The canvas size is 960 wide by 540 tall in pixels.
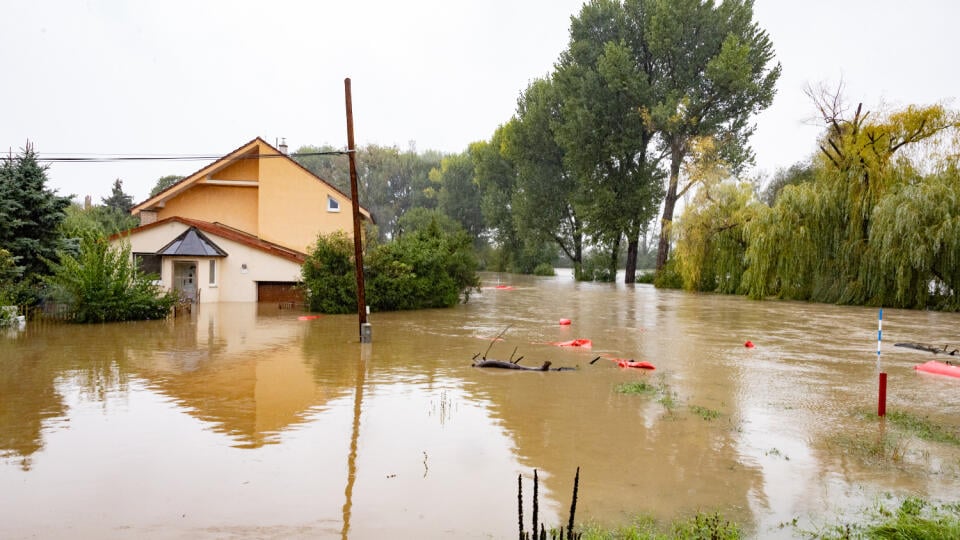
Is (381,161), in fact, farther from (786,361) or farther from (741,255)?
(786,361)

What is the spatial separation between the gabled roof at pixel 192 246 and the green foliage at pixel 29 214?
5443 mm

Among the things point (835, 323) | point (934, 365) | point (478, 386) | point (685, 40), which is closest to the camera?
point (478, 386)

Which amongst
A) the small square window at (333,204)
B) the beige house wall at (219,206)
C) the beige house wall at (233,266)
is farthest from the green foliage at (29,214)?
the small square window at (333,204)

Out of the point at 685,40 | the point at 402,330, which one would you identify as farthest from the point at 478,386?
the point at 685,40

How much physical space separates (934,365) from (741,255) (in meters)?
26.7

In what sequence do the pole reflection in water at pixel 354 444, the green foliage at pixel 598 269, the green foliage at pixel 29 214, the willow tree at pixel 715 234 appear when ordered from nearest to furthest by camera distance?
1. the pole reflection in water at pixel 354 444
2. the green foliage at pixel 29 214
3. the willow tree at pixel 715 234
4. the green foliage at pixel 598 269

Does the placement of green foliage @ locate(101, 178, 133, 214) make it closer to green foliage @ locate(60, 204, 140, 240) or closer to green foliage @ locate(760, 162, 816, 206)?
green foliage @ locate(60, 204, 140, 240)

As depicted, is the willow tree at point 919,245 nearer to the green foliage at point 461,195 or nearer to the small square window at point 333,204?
the small square window at point 333,204

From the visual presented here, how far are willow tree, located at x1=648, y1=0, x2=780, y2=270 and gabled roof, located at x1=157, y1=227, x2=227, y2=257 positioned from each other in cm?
2876

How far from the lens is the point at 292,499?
22.0 ft

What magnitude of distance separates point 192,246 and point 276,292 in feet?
13.7

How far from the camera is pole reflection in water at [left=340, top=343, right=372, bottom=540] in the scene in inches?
249

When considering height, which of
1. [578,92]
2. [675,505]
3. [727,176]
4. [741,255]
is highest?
[578,92]

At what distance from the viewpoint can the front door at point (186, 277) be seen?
30.6m
